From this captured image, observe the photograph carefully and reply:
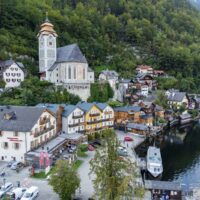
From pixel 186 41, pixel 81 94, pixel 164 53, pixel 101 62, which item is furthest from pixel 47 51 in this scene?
pixel 186 41

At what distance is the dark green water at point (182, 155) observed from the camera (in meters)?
35.6

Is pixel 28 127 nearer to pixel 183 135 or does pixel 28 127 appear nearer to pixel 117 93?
pixel 183 135

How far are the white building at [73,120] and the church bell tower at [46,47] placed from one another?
770 inches

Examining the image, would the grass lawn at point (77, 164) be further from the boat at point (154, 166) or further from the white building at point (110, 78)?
the white building at point (110, 78)

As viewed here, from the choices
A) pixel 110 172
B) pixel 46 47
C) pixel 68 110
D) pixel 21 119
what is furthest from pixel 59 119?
pixel 110 172

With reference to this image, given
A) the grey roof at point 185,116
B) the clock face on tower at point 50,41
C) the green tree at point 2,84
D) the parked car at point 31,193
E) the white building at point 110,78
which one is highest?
the clock face on tower at point 50,41

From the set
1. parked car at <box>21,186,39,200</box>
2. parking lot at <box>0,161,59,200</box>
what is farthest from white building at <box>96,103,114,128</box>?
parked car at <box>21,186,39,200</box>

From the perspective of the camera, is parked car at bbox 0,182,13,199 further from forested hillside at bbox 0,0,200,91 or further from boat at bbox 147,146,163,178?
forested hillside at bbox 0,0,200,91

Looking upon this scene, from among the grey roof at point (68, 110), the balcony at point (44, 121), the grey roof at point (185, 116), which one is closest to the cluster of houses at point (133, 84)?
the grey roof at point (185, 116)

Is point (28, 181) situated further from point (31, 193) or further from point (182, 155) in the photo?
point (182, 155)

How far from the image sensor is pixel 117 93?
7138cm

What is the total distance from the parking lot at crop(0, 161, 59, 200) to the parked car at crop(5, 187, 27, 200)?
1.65m

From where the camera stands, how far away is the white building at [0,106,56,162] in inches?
1337

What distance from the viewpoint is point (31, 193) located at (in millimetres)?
24953
